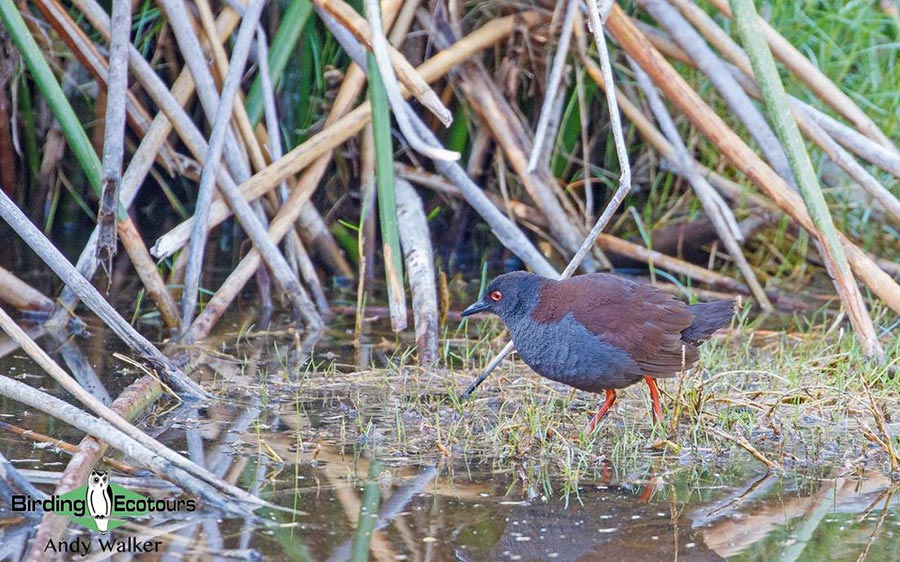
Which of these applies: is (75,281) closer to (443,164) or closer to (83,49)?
(83,49)

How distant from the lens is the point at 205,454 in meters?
3.48

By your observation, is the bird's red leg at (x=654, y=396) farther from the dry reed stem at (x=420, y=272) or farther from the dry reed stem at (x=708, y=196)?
the dry reed stem at (x=708, y=196)

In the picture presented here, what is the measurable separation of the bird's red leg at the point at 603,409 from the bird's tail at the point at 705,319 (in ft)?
1.07

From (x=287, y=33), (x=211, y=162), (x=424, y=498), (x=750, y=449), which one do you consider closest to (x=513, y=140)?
(x=287, y=33)

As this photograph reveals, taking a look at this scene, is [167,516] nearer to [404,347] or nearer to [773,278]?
[404,347]

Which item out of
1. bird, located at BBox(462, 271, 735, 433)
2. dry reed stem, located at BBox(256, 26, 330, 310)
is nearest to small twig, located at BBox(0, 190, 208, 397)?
bird, located at BBox(462, 271, 735, 433)

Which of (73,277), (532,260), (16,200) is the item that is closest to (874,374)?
(532,260)

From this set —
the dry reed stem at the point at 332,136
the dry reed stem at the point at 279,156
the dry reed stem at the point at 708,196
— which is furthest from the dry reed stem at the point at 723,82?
the dry reed stem at the point at 279,156

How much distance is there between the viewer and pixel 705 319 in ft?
13.0

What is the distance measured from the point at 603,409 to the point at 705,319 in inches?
19.3

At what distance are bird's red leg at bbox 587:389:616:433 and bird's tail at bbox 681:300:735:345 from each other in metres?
0.32

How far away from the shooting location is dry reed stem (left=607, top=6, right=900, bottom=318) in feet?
14.6

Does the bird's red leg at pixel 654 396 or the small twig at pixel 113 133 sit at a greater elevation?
the small twig at pixel 113 133

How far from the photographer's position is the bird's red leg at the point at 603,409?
12.3ft
